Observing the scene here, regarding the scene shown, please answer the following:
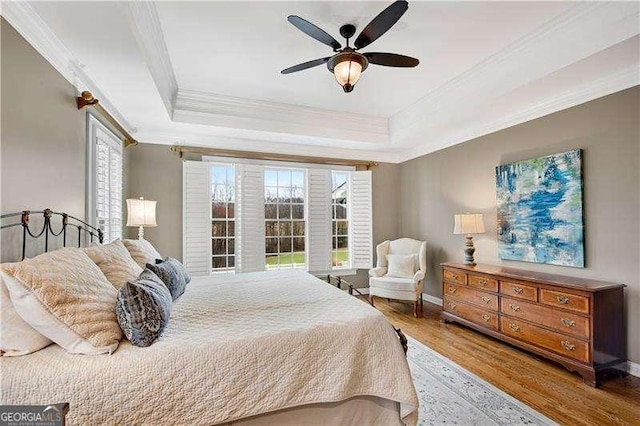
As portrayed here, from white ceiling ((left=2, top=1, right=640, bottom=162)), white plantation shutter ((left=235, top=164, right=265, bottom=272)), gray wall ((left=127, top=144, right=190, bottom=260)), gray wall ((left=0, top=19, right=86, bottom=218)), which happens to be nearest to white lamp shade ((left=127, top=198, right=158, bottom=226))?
gray wall ((left=0, top=19, right=86, bottom=218))

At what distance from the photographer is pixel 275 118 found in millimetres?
4199

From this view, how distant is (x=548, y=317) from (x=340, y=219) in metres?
3.34

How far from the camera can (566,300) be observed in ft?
8.80

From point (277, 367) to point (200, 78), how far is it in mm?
3103

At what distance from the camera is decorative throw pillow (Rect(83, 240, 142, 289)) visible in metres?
1.89

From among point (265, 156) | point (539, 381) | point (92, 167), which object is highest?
point (265, 156)

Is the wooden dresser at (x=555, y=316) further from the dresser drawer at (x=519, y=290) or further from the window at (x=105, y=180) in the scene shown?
the window at (x=105, y=180)

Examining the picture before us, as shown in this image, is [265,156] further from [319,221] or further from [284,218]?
[319,221]

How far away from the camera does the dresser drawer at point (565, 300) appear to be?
257 centimetres

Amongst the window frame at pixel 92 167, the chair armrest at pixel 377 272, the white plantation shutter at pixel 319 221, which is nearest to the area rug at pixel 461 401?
the chair armrest at pixel 377 272

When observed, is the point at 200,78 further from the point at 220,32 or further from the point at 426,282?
the point at 426,282

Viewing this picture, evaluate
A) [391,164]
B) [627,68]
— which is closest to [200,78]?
[391,164]

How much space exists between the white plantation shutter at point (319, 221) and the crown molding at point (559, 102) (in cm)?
169

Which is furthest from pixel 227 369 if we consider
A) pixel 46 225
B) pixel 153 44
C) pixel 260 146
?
pixel 260 146
